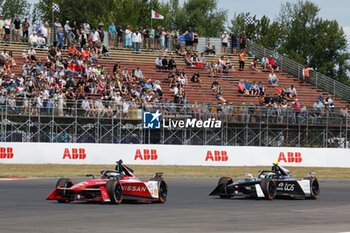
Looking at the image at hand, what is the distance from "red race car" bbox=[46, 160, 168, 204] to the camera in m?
18.2

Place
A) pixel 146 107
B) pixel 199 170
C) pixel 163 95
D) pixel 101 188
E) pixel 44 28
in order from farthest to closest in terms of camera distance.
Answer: pixel 44 28 → pixel 163 95 → pixel 146 107 → pixel 199 170 → pixel 101 188

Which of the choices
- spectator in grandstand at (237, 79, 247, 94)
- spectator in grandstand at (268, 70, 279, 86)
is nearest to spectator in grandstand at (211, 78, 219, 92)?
spectator in grandstand at (237, 79, 247, 94)

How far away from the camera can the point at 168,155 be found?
39.0m

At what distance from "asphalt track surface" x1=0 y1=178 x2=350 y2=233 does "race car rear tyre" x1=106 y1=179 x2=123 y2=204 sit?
1.03 feet

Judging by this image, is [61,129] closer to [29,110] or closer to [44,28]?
[29,110]

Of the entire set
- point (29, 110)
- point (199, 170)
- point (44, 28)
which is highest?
point (44, 28)

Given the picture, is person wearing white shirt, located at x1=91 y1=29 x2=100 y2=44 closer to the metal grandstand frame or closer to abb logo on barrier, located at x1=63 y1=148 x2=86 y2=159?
the metal grandstand frame

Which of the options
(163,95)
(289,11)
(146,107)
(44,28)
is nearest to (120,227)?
(146,107)

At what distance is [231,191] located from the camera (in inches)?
842

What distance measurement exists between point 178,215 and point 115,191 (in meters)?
2.89

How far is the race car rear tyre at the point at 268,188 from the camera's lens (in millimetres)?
20719

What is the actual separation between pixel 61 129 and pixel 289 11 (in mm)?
67383

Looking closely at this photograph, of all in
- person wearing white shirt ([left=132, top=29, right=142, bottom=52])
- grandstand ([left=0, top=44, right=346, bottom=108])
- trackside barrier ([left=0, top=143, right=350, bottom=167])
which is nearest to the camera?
trackside barrier ([left=0, top=143, right=350, bottom=167])

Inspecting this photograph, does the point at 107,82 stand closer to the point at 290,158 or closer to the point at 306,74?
the point at 290,158
